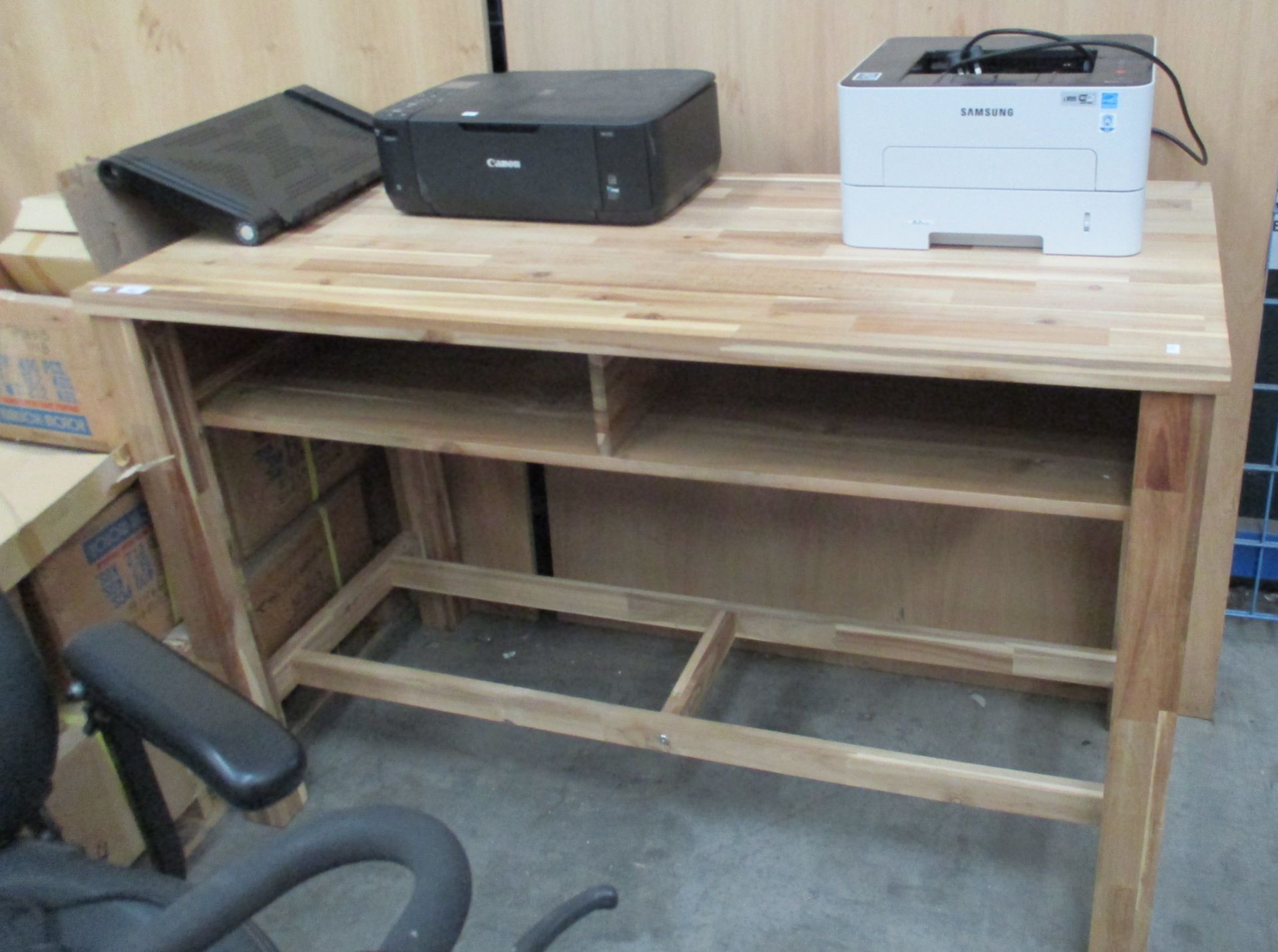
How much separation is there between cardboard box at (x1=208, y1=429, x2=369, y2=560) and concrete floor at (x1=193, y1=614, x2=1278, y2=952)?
39 cm

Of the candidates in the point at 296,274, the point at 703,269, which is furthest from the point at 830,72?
the point at 296,274

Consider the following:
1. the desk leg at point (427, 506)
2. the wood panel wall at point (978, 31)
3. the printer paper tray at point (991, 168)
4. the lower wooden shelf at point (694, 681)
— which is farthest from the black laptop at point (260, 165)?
the printer paper tray at point (991, 168)

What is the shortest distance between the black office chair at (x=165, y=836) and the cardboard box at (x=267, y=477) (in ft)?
2.33

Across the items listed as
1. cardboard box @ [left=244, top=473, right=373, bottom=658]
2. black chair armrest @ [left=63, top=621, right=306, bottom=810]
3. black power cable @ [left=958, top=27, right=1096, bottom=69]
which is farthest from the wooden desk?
black chair armrest @ [left=63, top=621, right=306, bottom=810]

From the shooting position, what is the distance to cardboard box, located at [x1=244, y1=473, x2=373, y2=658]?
1.91 meters

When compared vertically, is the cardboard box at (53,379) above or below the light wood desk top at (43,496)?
above

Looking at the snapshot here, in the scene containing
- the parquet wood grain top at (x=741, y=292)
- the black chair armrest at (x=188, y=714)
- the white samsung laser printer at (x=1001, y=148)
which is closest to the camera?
the black chair armrest at (x=188, y=714)

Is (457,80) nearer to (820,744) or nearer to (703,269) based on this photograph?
(703,269)

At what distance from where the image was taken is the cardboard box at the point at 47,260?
1729 mm

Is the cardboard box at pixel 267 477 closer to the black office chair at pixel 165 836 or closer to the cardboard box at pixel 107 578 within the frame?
the cardboard box at pixel 107 578

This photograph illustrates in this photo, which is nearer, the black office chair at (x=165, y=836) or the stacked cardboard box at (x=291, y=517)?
the black office chair at (x=165, y=836)

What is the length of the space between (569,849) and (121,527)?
0.82 m

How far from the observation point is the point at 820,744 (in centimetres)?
152

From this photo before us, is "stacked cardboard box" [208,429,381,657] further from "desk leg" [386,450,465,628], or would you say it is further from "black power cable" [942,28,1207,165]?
"black power cable" [942,28,1207,165]
